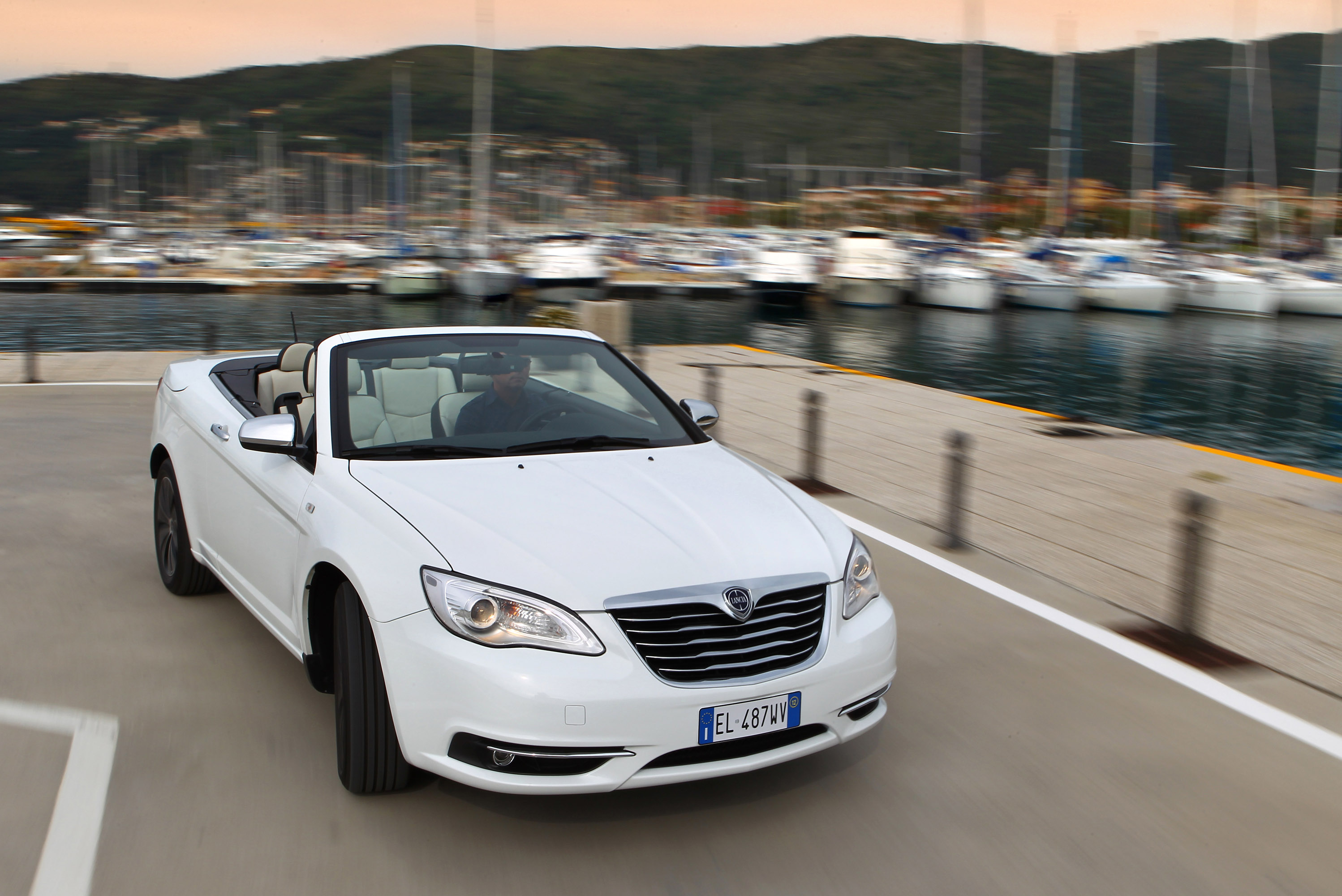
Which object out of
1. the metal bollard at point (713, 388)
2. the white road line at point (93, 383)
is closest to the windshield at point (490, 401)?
the metal bollard at point (713, 388)

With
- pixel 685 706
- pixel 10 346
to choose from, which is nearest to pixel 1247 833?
pixel 685 706

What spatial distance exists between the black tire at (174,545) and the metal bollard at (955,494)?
4.54 m

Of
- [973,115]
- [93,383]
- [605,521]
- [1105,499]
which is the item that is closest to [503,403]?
[605,521]

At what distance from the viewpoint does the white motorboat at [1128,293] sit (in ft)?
191

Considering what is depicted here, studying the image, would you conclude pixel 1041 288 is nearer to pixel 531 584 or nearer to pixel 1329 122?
pixel 1329 122

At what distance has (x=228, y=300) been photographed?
67625 millimetres

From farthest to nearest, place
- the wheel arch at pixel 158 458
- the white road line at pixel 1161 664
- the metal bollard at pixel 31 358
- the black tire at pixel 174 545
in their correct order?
the metal bollard at pixel 31 358 → the wheel arch at pixel 158 458 → the black tire at pixel 174 545 → the white road line at pixel 1161 664

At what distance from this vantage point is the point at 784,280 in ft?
196

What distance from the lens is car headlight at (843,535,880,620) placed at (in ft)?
13.3

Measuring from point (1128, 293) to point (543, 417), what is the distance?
58761 mm

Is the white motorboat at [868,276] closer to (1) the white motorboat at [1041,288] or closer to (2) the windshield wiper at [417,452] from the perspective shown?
(1) the white motorboat at [1041,288]

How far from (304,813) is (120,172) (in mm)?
156089

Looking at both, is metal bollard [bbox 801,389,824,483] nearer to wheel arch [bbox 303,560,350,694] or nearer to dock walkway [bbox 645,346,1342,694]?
dock walkway [bbox 645,346,1342,694]

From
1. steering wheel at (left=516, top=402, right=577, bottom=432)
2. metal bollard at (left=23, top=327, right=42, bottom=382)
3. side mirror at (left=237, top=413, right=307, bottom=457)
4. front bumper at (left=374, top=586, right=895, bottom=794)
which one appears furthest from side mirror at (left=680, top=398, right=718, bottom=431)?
metal bollard at (left=23, top=327, right=42, bottom=382)
